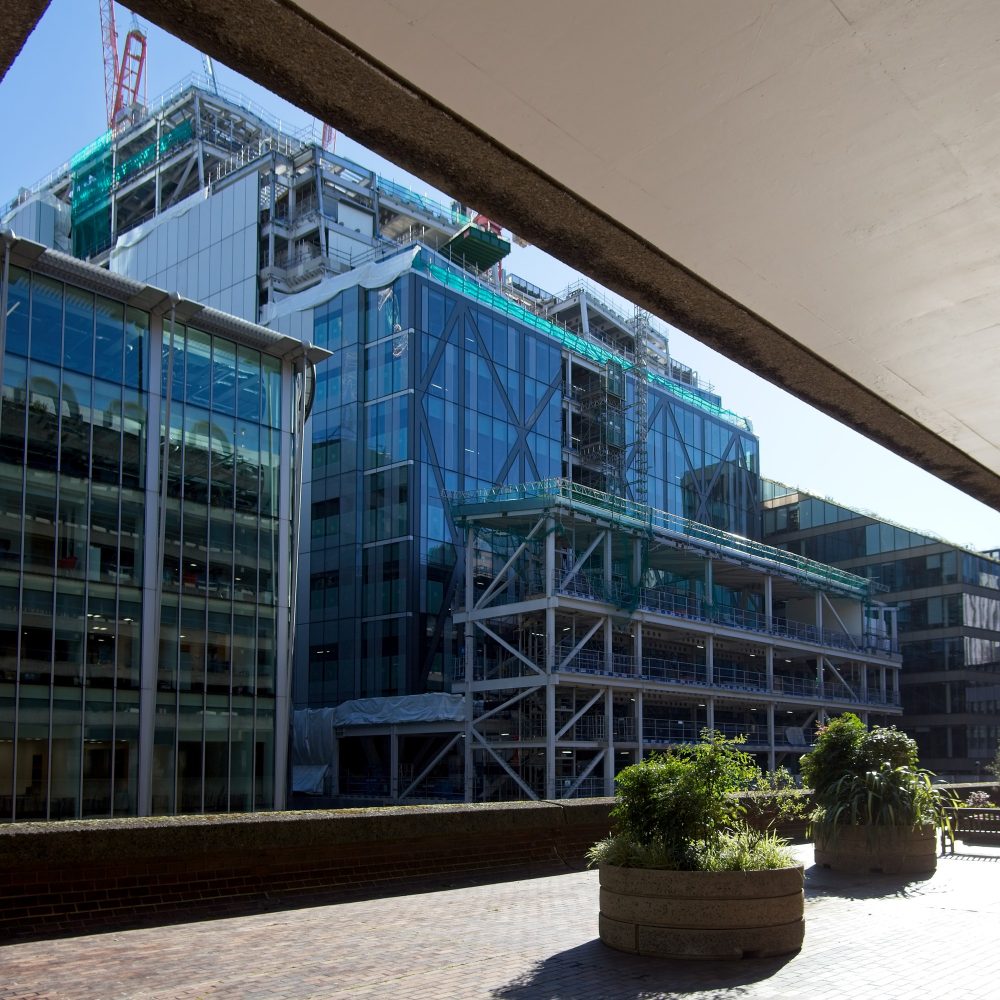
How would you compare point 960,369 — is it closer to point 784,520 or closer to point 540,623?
point 540,623

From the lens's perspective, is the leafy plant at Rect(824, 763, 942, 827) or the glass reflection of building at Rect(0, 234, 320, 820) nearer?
the leafy plant at Rect(824, 763, 942, 827)

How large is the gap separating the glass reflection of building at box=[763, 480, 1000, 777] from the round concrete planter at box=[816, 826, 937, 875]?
59222 millimetres

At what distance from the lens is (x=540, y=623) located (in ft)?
170

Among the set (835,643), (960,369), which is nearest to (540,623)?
(835,643)

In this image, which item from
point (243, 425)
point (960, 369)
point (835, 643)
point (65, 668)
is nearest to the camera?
point (960, 369)

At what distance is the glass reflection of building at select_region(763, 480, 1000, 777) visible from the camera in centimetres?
7388

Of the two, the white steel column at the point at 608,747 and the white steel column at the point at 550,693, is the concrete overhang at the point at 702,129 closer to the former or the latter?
the white steel column at the point at 550,693

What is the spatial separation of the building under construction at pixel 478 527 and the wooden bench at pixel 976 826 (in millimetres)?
22281

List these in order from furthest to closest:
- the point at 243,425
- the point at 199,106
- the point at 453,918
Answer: the point at 199,106 → the point at 243,425 → the point at 453,918

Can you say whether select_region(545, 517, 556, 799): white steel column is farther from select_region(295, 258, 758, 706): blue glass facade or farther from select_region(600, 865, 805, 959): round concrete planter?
Result: select_region(600, 865, 805, 959): round concrete planter

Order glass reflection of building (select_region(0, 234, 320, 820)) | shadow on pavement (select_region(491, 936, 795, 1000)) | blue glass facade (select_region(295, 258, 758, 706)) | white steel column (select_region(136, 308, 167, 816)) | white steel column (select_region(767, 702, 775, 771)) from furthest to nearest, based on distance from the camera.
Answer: white steel column (select_region(767, 702, 775, 771)) → blue glass facade (select_region(295, 258, 758, 706)) → white steel column (select_region(136, 308, 167, 816)) → glass reflection of building (select_region(0, 234, 320, 820)) → shadow on pavement (select_region(491, 936, 795, 1000))

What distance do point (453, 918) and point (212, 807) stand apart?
23.9 metres

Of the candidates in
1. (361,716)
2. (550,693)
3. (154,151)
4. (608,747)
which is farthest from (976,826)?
(154,151)

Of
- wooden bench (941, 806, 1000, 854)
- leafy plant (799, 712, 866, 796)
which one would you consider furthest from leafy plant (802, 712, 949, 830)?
wooden bench (941, 806, 1000, 854)
